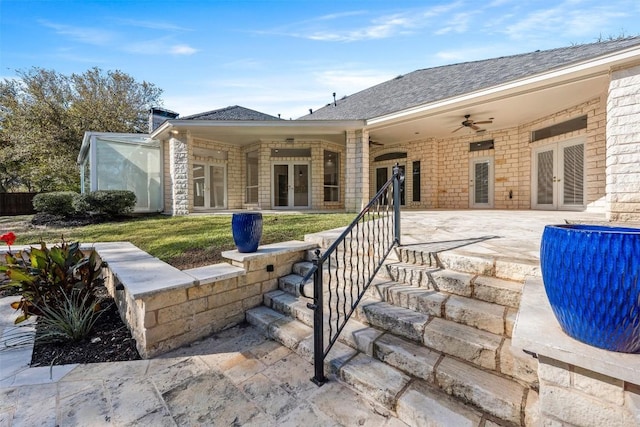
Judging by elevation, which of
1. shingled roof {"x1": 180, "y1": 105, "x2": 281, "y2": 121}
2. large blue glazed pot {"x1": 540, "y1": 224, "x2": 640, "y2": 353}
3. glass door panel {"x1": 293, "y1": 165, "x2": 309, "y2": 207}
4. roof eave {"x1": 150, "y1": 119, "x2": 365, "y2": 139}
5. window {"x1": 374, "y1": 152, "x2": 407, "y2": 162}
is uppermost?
shingled roof {"x1": 180, "y1": 105, "x2": 281, "y2": 121}

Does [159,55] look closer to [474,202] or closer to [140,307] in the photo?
[140,307]

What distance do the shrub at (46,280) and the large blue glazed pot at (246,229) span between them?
1529 millimetres

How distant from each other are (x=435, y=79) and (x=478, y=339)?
10023 mm

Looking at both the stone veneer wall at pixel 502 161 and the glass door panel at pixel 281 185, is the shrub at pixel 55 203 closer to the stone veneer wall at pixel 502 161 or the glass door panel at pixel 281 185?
the glass door panel at pixel 281 185

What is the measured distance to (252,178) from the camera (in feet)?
35.0

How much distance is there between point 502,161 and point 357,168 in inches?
199

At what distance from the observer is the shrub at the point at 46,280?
250cm

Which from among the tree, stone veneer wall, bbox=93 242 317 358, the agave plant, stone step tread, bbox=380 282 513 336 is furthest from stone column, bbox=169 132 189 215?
the tree

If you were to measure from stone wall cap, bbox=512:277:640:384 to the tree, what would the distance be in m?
19.7

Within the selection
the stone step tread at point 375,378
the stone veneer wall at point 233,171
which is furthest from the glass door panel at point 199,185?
the stone step tread at point 375,378

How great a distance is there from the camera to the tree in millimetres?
13414

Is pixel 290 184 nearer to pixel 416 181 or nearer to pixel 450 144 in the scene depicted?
pixel 416 181

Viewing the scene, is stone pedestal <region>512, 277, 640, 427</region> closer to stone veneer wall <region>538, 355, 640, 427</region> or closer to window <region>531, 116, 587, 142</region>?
stone veneer wall <region>538, 355, 640, 427</region>

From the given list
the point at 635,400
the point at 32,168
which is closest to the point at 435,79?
the point at 635,400
